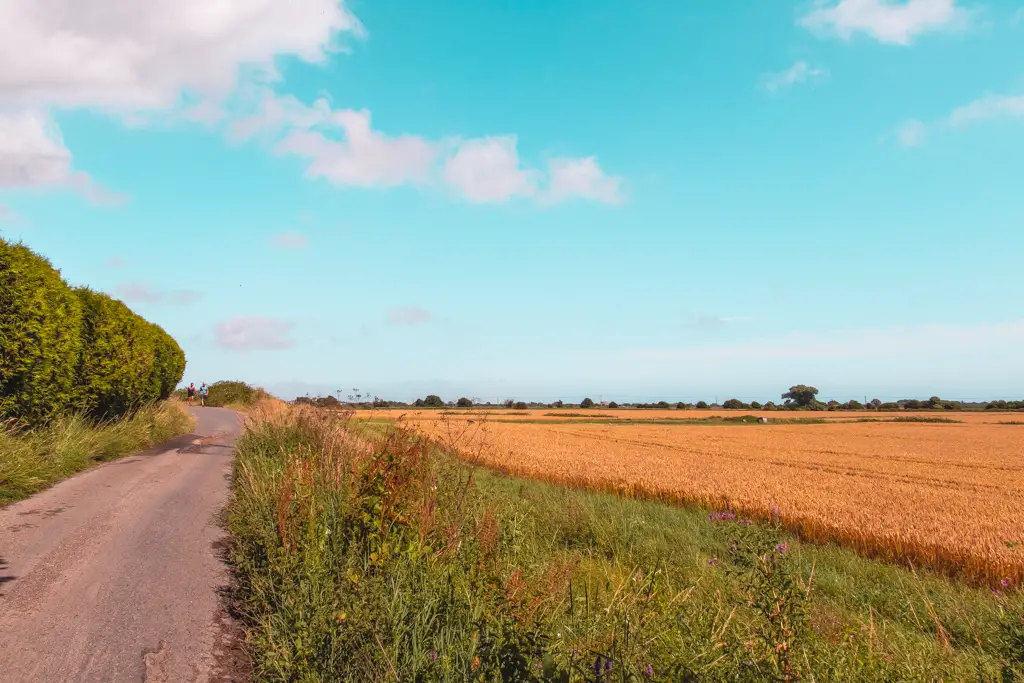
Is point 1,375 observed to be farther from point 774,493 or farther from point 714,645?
point 774,493

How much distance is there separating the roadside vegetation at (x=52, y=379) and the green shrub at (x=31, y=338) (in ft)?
0.06

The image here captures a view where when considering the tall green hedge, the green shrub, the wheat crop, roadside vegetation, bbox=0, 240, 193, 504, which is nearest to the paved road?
roadside vegetation, bbox=0, 240, 193, 504

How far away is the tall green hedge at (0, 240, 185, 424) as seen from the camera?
1108cm

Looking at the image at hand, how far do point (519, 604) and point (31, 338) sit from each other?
12.2m

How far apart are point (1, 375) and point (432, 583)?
35.9 ft

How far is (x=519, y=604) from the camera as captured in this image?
4.03 meters

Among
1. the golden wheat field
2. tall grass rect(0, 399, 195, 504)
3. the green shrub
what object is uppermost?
the green shrub

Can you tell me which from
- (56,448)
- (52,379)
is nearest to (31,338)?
(52,379)

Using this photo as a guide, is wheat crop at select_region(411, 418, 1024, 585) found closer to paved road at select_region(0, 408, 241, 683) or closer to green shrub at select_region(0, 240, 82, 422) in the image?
paved road at select_region(0, 408, 241, 683)

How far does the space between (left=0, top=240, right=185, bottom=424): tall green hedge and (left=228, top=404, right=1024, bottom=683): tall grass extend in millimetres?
6840

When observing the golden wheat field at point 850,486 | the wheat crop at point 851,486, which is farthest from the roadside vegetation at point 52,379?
the wheat crop at point 851,486

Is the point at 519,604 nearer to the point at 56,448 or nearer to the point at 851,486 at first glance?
the point at 56,448

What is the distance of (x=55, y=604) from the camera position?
519cm

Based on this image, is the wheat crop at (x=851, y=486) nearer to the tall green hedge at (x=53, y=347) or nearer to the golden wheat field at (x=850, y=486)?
the golden wheat field at (x=850, y=486)
